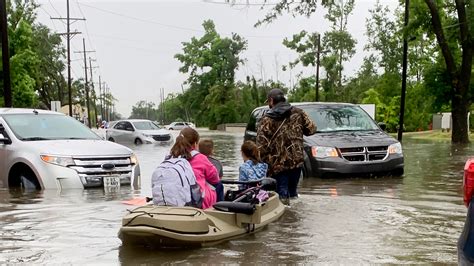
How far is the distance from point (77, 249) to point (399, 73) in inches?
2058

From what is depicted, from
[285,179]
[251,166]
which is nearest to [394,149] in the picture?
[285,179]

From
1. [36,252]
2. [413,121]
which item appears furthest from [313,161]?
[413,121]

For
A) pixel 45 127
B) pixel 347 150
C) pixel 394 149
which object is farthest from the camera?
pixel 394 149

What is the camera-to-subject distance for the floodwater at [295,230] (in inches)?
235

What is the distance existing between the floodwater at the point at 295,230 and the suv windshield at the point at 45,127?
1.22 m

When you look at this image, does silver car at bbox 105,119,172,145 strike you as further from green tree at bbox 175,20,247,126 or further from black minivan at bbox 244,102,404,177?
green tree at bbox 175,20,247,126

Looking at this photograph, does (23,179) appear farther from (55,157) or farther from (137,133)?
(137,133)

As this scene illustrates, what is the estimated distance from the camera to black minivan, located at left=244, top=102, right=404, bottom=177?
12.3 meters

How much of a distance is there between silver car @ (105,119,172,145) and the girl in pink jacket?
2473 cm

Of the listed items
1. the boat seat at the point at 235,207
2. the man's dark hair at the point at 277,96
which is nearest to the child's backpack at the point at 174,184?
the boat seat at the point at 235,207

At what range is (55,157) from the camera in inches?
402

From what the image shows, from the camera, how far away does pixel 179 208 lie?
19.9 ft

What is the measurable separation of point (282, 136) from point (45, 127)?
4.93 metres

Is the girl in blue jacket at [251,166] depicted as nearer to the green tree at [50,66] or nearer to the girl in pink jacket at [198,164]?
the girl in pink jacket at [198,164]
